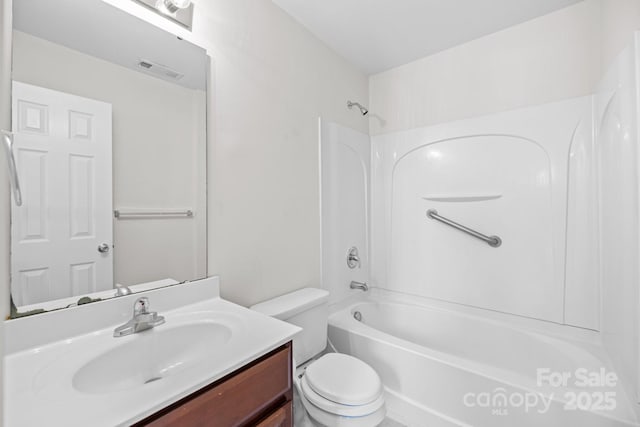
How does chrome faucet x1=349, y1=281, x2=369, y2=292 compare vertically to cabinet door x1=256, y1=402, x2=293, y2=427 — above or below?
above

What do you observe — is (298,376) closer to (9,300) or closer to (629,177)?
(9,300)

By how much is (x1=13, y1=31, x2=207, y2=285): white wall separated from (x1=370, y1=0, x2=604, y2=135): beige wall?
1.62 meters

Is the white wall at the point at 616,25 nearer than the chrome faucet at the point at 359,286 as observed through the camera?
Yes

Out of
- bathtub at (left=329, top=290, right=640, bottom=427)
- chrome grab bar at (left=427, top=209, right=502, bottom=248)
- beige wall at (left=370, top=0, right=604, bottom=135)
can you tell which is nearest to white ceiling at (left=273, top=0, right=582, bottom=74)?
beige wall at (left=370, top=0, right=604, bottom=135)

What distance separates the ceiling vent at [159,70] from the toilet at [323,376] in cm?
112

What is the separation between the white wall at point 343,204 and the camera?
210cm

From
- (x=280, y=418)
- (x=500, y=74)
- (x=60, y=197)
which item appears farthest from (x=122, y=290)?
(x=500, y=74)

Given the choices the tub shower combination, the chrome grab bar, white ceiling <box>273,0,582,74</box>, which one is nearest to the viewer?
the tub shower combination

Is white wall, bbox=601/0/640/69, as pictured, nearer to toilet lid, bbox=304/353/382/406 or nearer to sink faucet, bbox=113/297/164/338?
toilet lid, bbox=304/353/382/406

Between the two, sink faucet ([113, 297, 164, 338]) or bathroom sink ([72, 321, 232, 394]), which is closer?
bathroom sink ([72, 321, 232, 394])

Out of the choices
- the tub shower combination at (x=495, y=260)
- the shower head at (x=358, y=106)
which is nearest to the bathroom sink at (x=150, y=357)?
the tub shower combination at (x=495, y=260)

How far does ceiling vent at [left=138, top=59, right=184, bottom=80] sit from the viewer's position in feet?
3.97

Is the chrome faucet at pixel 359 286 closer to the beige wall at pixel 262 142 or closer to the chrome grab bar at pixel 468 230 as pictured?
the beige wall at pixel 262 142

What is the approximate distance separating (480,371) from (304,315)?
2.88ft
